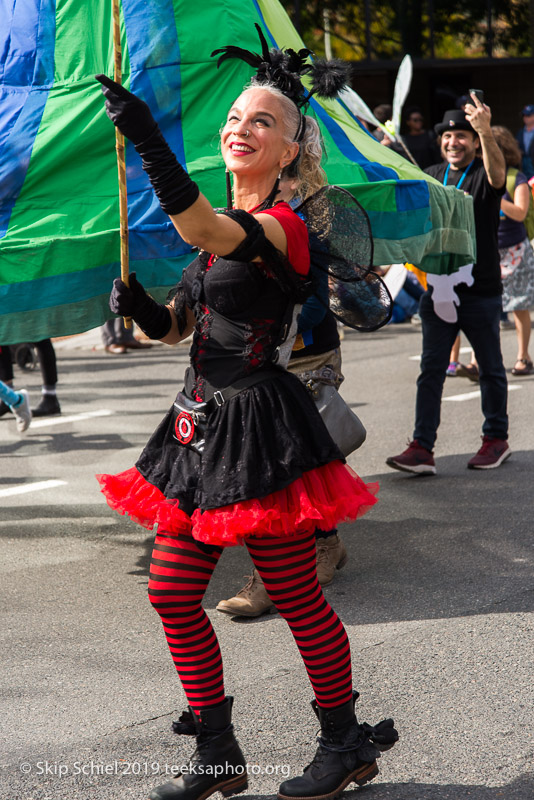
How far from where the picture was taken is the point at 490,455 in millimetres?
6238

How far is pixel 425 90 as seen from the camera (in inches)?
910

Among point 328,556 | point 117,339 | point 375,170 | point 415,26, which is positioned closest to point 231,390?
point 328,556

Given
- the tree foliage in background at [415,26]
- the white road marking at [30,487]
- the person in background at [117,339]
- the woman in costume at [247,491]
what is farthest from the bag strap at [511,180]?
the tree foliage in background at [415,26]

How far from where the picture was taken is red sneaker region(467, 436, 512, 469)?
20.4 ft

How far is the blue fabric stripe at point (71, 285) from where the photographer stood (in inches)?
168

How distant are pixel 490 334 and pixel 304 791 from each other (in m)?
3.93

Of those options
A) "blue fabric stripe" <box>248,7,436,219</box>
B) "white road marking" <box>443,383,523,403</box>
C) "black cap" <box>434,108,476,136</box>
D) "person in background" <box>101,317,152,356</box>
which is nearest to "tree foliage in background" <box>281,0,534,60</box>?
"person in background" <box>101,317,152,356</box>

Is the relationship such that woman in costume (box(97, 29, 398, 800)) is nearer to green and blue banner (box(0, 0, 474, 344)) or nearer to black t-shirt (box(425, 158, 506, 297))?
green and blue banner (box(0, 0, 474, 344))

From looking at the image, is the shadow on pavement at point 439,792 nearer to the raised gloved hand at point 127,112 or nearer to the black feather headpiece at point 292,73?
the raised gloved hand at point 127,112

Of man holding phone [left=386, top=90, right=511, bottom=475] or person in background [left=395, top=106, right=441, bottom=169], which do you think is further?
person in background [left=395, top=106, right=441, bottom=169]

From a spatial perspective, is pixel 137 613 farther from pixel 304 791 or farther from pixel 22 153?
pixel 22 153

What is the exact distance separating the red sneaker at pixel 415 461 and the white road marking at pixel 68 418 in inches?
127

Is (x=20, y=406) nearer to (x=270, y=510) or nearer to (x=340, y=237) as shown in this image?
(x=340, y=237)

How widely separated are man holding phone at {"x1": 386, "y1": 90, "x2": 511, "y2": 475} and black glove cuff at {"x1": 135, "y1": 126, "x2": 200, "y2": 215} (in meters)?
3.79
